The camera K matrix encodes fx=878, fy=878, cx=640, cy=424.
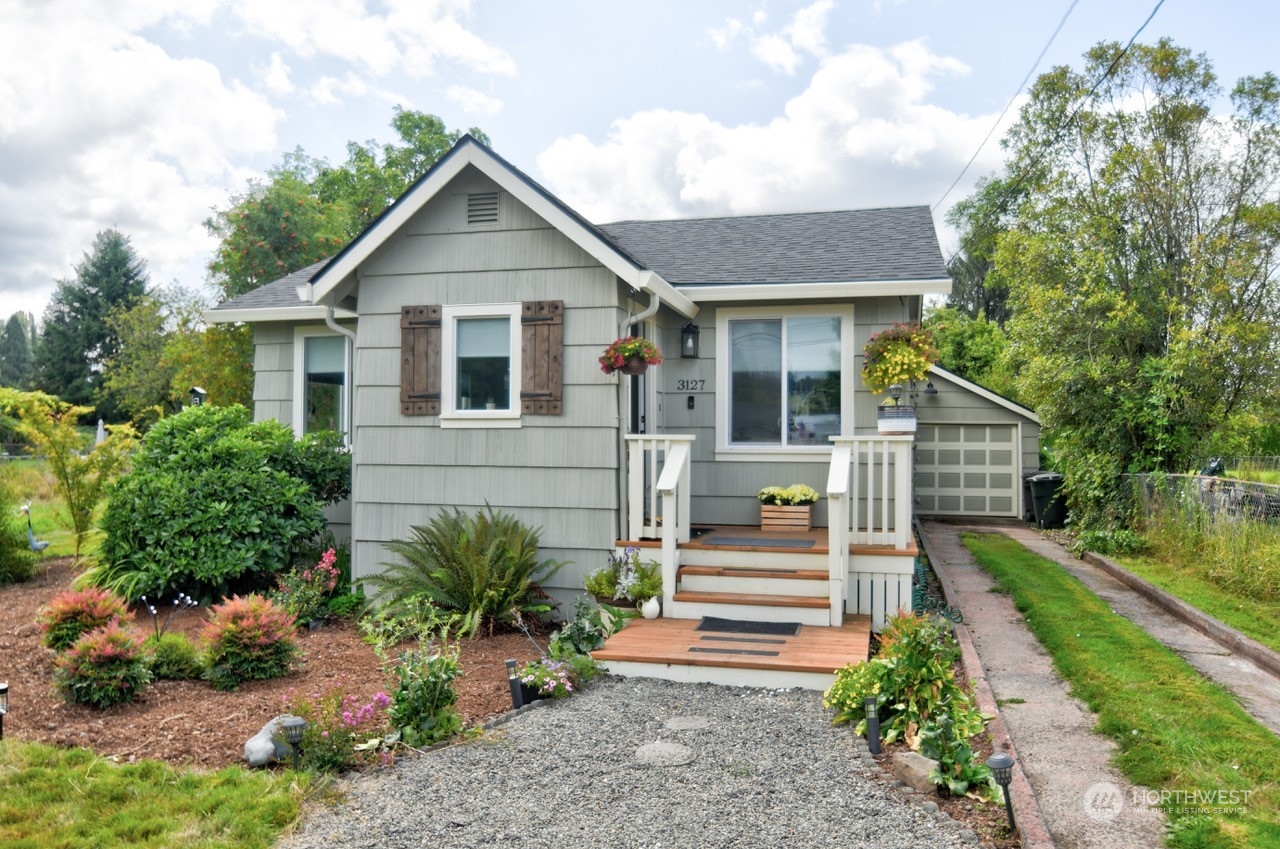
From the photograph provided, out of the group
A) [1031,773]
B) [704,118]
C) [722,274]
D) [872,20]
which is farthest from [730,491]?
[704,118]

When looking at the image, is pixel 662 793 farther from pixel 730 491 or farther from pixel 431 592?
pixel 730 491

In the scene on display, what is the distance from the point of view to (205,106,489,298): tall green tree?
2045 cm

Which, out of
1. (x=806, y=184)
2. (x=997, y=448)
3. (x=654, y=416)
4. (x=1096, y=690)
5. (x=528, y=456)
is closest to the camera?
(x=1096, y=690)

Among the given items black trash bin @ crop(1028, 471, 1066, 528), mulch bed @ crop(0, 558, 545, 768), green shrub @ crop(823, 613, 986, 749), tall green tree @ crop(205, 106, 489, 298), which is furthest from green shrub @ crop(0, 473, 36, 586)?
black trash bin @ crop(1028, 471, 1066, 528)

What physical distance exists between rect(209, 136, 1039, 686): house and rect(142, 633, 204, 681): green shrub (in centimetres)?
221

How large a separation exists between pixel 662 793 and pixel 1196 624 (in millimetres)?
5683

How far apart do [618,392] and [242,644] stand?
134 inches

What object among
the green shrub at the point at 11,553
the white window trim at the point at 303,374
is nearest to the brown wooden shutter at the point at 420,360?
the white window trim at the point at 303,374

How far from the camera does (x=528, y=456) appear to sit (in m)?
7.62

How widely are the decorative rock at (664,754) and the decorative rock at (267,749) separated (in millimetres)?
1717

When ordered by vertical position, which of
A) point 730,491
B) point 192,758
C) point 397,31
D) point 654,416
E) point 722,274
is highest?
point 397,31

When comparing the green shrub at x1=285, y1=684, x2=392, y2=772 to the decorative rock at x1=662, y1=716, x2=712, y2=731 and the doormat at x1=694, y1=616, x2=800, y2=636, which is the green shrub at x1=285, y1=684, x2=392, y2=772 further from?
the doormat at x1=694, y1=616, x2=800, y2=636

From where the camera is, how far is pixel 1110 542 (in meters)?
11.0

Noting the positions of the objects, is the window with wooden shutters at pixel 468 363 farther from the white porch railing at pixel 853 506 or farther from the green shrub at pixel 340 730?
the green shrub at pixel 340 730
